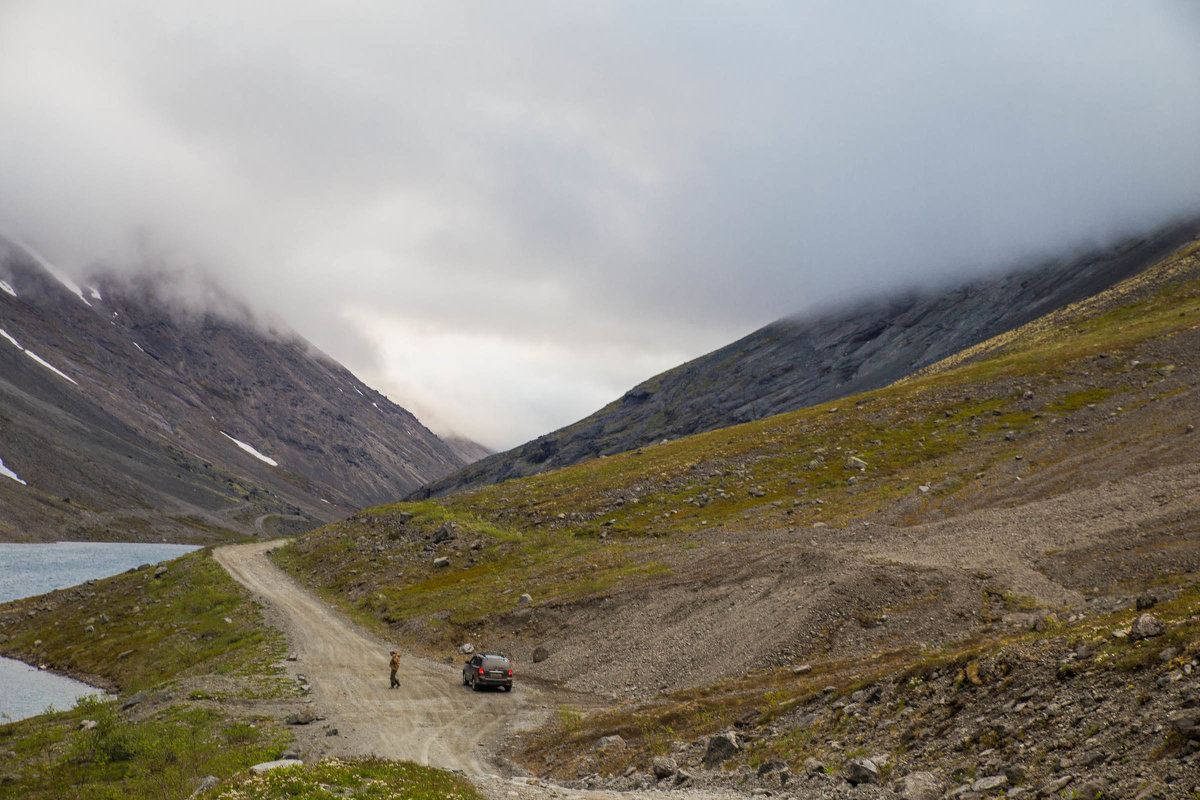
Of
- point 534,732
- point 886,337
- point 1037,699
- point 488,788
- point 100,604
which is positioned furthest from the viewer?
point 886,337

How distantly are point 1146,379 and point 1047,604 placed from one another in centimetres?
5870

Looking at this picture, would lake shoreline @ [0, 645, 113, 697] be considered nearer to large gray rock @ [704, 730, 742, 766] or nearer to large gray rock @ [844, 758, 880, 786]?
A: large gray rock @ [704, 730, 742, 766]

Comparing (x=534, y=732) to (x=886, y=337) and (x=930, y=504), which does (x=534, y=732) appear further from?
(x=886, y=337)

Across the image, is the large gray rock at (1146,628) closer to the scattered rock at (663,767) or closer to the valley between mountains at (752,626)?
the valley between mountains at (752,626)

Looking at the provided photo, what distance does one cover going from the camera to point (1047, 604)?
3397cm

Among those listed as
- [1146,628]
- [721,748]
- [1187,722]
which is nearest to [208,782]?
[721,748]

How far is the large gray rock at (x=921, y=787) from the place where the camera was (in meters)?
17.0

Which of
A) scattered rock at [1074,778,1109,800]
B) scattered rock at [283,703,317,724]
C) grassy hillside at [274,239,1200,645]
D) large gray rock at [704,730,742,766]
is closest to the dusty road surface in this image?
scattered rock at [283,703,317,724]

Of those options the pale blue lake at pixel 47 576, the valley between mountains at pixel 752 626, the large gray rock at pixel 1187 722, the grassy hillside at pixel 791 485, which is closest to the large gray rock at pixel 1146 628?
the valley between mountains at pixel 752 626

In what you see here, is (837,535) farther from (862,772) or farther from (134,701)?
(134,701)

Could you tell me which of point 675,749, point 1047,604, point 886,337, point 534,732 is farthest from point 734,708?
point 886,337

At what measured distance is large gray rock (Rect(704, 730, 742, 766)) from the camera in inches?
941

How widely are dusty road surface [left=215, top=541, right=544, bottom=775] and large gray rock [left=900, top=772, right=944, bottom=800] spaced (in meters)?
15.5

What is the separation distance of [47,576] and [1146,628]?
494 feet
